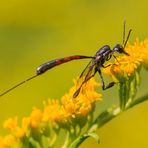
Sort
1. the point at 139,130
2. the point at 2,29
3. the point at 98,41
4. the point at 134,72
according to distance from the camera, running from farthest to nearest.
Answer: the point at 2,29
the point at 98,41
the point at 139,130
the point at 134,72

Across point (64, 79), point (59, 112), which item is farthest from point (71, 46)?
point (59, 112)

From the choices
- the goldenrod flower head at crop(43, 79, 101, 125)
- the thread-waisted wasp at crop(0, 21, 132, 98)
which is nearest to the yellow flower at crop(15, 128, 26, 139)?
the goldenrod flower head at crop(43, 79, 101, 125)

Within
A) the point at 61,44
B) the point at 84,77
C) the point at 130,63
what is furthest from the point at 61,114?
the point at 61,44

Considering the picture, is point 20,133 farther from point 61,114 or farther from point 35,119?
point 61,114

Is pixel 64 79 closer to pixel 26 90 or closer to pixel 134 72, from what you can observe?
pixel 26 90

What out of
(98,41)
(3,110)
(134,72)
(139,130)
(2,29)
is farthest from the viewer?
(2,29)

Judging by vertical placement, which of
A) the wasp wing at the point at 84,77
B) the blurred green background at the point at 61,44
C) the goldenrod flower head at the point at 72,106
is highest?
the wasp wing at the point at 84,77

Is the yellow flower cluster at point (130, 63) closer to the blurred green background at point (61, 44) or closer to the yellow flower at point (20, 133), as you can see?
the yellow flower at point (20, 133)

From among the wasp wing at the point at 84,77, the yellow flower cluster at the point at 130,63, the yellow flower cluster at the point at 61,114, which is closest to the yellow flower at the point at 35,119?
the yellow flower cluster at the point at 61,114
